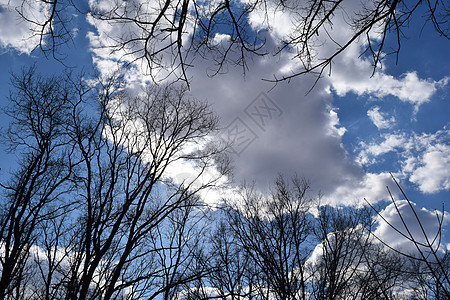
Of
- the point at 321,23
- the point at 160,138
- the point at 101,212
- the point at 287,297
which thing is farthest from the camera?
the point at 287,297

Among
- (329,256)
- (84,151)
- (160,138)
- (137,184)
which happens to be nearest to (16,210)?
(84,151)

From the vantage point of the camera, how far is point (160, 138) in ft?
28.1

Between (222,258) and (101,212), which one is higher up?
(222,258)

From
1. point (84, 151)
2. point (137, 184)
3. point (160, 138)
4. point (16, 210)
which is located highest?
point (160, 138)

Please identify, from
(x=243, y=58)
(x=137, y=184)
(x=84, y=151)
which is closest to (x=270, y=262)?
(x=137, y=184)

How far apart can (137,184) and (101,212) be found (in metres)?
1.16

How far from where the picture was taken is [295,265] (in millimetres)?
10297

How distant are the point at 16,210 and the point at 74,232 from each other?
3.43 m

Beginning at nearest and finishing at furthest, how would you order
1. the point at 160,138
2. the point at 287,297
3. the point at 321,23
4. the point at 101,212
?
the point at 321,23, the point at 101,212, the point at 160,138, the point at 287,297

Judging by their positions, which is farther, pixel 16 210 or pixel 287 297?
pixel 287 297

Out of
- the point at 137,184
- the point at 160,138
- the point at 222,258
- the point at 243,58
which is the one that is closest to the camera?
the point at 243,58

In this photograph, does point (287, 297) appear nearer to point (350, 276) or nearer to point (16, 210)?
point (350, 276)

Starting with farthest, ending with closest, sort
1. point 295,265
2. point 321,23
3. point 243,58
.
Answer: point 295,265 → point 243,58 → point 321,23

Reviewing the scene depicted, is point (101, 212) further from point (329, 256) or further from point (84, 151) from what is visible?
point (329, 256)
